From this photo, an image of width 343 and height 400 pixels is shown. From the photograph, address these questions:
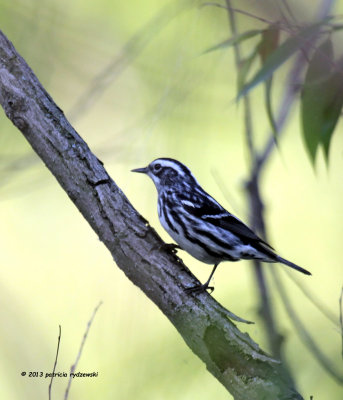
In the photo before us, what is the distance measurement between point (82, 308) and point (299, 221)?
2.35 m

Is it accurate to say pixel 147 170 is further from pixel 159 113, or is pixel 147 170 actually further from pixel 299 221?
pixel 159 113

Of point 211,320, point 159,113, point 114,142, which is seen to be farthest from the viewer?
point 114,142

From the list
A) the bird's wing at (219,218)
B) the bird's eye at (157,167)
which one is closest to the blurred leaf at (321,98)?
the bird's wing at (219,218)

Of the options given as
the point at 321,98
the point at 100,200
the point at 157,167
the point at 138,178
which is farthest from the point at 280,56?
the point at 138,178

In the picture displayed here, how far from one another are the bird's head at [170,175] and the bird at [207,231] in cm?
7

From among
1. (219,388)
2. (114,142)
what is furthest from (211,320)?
(114,142)

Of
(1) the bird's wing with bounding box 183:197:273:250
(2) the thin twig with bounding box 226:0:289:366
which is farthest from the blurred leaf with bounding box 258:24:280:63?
(1) the bird's wing with bounding box 183:197:273:250

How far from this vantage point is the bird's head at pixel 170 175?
4785 millimetres

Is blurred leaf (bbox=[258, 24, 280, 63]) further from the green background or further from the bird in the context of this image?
the bird

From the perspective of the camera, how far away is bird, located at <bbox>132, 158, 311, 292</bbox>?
425 centimetres

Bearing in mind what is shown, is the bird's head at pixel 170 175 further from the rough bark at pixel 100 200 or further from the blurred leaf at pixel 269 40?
the blurred leaf at pixel 269 40

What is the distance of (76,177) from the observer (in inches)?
139

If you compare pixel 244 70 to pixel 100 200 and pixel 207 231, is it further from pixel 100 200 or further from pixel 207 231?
pixel 207 231

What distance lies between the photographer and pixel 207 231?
170 inches
